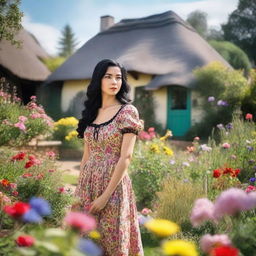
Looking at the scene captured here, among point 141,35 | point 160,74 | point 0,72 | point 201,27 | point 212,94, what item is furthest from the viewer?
point 201,27

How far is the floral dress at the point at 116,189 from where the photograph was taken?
A: 8.20 ft

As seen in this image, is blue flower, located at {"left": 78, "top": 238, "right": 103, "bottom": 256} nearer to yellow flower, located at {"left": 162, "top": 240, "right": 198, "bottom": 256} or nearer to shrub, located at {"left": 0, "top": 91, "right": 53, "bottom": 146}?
yellow flower, located at {"left": 162, "top": 240, "right": 198, "bottom": 256}

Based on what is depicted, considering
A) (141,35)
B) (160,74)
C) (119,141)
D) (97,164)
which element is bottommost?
(97,164)

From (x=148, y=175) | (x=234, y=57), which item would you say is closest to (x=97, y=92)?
(x=148, y=175)

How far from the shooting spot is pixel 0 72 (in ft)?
55.7

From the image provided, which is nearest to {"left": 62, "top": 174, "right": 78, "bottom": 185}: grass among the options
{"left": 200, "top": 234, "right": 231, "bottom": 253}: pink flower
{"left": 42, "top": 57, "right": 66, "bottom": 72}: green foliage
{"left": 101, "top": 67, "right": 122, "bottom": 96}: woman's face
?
{"left": 101, "top": 67, "right": 122, "bottom": 96}: woman's face

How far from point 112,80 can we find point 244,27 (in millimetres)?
35298

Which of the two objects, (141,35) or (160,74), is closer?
(160,74)

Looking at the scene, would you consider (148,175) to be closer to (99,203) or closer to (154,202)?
(154,202)

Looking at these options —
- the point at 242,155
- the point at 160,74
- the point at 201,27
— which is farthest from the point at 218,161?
the point at 201,27

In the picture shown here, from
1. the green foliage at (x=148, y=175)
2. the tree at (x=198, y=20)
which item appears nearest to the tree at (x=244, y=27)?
the tree at (x=198, y=20)

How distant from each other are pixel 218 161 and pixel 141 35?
1343 centimetres

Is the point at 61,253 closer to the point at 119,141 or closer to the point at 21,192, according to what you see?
the point at 119,141

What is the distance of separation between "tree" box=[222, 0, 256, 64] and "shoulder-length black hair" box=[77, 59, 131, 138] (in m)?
31.9
